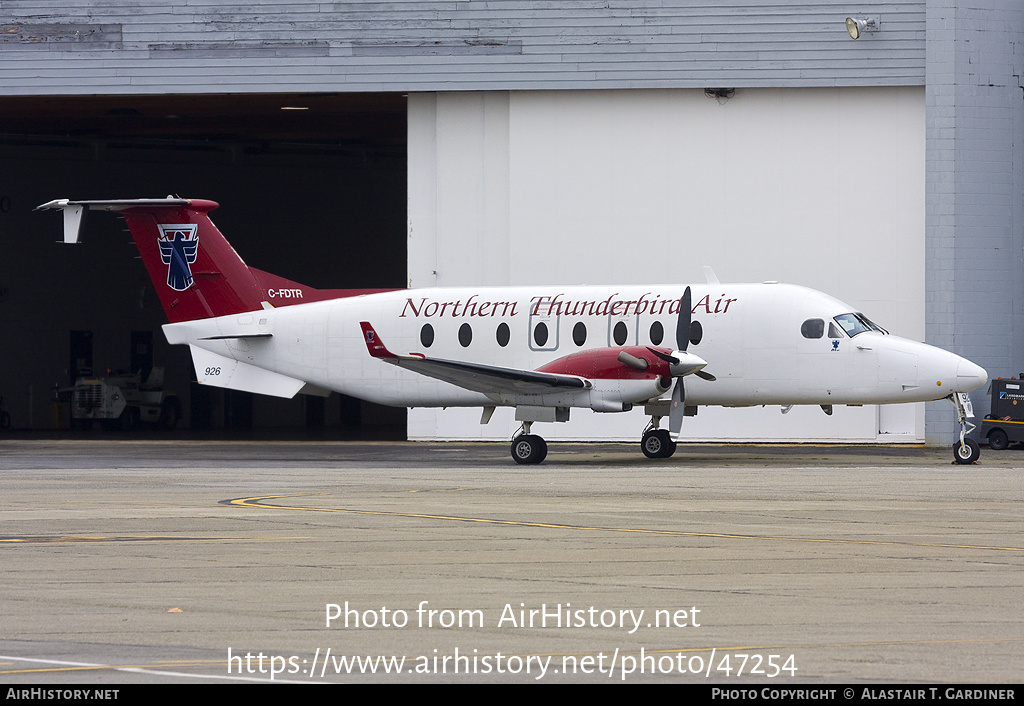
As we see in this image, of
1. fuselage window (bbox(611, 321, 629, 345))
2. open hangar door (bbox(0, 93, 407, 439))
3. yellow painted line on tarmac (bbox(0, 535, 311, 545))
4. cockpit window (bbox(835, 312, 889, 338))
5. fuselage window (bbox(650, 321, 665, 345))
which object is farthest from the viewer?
open hangar door (bbox(0, 93, 407, 439))

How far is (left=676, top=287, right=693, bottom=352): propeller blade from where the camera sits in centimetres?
2248

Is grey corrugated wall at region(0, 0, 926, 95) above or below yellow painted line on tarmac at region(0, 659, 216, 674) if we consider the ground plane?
above

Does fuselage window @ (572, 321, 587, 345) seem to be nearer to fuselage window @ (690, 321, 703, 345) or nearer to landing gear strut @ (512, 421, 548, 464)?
fuselage window @ (690, 321, 703, 345)

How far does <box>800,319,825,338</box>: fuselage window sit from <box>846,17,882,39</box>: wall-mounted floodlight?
9.41 metres

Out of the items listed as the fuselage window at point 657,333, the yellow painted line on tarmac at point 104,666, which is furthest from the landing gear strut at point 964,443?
the yellow painted line on tarmac at point 104,666

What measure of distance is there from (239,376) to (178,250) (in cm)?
303

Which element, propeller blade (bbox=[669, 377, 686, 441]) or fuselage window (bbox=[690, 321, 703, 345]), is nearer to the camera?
propeller blade (bbox=[669, 377, 686, 441])

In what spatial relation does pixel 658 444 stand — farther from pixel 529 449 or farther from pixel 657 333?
pixel 529 449

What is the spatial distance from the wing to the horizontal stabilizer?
404cm

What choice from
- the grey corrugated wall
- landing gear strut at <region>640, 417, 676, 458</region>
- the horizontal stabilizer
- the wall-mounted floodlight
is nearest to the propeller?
landing gear strut at <region>640, 417, 676, 458</region>

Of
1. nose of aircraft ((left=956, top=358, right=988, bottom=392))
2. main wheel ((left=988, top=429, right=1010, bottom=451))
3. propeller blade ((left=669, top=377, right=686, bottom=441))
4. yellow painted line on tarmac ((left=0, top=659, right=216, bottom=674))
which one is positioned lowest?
main wheel ((left=988, top=429, right=1010, bottom=451))

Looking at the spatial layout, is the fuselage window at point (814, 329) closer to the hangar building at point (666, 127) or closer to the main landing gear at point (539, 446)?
the main landing gear at point (539, 446)

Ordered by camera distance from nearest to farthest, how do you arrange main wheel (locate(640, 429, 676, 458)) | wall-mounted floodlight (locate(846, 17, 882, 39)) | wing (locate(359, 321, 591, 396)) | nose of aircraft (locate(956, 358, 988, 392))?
nose of aircraft (locate(956, 358, 988, 392))
wing (locate(359, 321, 591, 396))
main wheel (locate(640, 429, 676, 458))
wall-mounted floodlight (locate(846, 17, 882, 39))

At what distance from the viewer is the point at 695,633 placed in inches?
301
